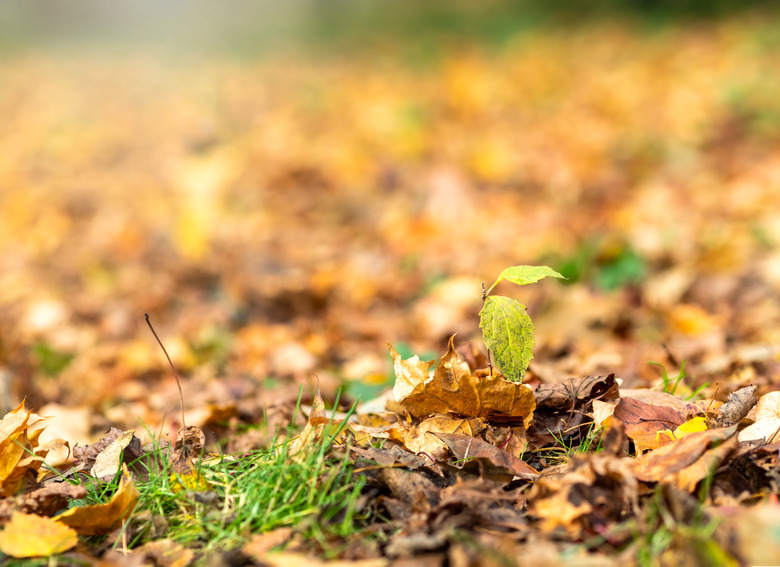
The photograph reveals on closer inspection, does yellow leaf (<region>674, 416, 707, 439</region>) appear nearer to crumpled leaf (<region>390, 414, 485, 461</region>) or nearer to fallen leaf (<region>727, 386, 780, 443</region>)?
fallen leaf (<region>727, 386, 780, 443</region>)

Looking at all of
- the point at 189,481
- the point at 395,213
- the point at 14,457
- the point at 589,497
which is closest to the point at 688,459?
the point at 589,497

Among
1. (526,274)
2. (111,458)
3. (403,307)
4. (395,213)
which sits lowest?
(403,307)

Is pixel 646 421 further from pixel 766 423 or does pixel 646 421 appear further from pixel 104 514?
pixel 104 514

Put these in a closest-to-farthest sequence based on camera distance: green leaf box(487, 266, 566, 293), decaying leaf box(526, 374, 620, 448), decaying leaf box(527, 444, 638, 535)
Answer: decaying leaf box(527, 444, 638, 535)
green leaf box(487, 266, 566, 293)
decaying leaf box(526, 374, 620, 448)

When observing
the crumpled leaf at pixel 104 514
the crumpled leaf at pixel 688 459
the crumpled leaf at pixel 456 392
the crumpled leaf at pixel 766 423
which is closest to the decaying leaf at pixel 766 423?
the crumpled leaf at pixel 766 423

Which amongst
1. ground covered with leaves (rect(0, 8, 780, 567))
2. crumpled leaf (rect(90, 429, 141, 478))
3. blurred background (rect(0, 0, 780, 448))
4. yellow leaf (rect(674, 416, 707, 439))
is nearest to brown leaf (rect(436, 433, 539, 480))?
ground covered with leaves (rect(0, 8, 780, 567))

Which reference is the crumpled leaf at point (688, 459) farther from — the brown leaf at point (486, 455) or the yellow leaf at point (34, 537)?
the yellow leaf at point (34, 537)

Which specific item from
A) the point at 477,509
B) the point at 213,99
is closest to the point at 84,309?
the point at 477,509
